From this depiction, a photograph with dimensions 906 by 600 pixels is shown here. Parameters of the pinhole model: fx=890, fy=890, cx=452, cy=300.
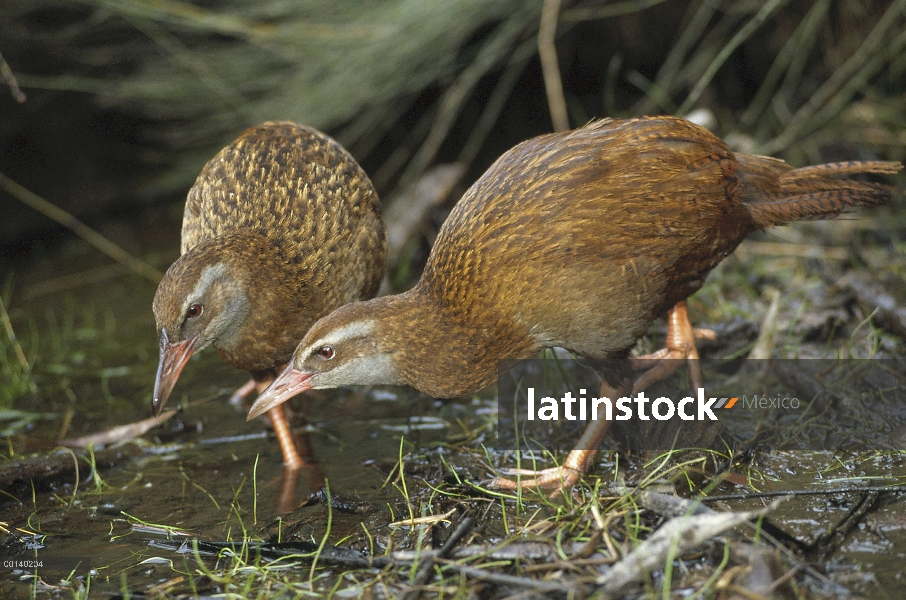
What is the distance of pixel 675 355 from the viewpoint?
154 inches

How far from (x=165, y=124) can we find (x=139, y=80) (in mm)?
1569

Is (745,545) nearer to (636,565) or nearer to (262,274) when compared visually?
(636,565)

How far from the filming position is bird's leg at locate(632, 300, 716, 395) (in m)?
3.84

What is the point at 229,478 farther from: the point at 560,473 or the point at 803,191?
the point at 803,191

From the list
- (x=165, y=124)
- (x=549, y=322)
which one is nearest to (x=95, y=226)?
(x=165, y=124)

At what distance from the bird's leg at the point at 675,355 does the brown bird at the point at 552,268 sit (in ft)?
1.72

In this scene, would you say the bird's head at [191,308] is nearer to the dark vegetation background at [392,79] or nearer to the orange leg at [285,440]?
the orange leg at [285,440]

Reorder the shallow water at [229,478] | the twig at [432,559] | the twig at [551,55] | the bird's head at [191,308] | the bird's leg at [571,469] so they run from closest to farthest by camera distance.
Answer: the twig at [432,559], the shallow water at [229,478], the bird's leg at [571,469], the bird's head at [191,308], the twig at [551,55]

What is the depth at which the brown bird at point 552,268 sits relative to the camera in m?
3.15

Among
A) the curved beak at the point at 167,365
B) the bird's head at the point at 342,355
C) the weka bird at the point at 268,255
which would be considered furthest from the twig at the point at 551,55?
the curved beak at the point at 167,365

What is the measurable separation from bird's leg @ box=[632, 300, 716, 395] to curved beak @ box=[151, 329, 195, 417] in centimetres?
188

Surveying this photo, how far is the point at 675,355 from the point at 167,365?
2.14 metres

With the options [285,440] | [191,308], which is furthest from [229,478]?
[191,308]

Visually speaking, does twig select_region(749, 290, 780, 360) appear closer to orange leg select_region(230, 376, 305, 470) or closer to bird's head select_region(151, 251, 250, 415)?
orange leg select_region(230, 376, 305, 470)
